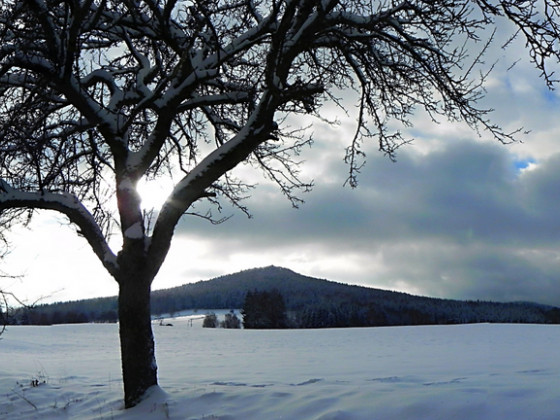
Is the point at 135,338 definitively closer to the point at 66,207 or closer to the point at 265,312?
the point at 66,207

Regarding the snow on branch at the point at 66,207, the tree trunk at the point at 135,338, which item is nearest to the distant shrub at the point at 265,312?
the snow on branch at the point at 66,207

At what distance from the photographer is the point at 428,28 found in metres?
7.35

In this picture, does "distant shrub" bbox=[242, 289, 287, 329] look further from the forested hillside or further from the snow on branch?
the snow on branch

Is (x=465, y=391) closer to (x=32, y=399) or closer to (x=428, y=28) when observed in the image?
(x=428, y=28)

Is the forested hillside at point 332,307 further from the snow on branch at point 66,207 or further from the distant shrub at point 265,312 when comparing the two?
the snow on branch at point 66,207

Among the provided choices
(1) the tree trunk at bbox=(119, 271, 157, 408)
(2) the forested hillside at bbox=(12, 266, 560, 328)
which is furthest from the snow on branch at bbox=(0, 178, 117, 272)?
(2) the forested hillside at bbox=(12, 266, 560, 328)

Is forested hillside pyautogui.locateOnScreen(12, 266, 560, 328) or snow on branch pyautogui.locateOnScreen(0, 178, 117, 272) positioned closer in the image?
snow on branch pyautogui.locateOnScreen(0, 178, 117, 272)

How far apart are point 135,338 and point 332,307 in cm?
8490

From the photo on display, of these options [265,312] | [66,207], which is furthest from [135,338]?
[265,312]

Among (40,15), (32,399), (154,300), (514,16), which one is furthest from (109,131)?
(154,300)

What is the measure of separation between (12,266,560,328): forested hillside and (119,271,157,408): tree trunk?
198 feet

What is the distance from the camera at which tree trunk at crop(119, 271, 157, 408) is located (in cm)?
671

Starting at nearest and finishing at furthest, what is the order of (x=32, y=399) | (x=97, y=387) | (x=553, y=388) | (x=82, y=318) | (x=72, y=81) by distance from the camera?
(x=553, y=388)
(x=72, y=81)
(x=32, y=399)
(x=97, y=387)
(x=82, y=318)

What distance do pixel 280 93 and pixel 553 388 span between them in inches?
180
